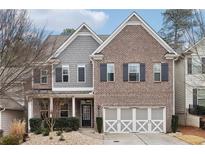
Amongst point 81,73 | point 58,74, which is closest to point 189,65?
point 81,73

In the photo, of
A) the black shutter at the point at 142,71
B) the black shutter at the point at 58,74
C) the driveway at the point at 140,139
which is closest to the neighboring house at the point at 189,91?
the black shutter at the point at 142,71

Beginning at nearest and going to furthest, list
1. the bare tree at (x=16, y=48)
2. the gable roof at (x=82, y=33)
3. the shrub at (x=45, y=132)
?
1. the bare tree at (x=16, y=48)
2. the shrub at (x=45, y=132)
3. the gable roof at (x=82, y=33)

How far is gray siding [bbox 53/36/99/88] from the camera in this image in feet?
82.5

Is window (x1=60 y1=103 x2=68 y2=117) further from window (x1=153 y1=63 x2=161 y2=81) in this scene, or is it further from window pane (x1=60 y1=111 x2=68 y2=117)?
window (x1=153 y1=63 x2=161 y2=81)

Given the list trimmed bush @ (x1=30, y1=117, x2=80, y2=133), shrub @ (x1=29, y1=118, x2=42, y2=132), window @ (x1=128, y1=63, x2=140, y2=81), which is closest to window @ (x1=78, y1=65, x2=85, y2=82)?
trimmed bush @ (x1=30, y1=117, x2=80, y2=133)

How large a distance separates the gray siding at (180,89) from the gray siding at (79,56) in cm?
569

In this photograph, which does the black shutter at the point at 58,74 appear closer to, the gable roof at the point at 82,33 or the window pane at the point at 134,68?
the gable roof at the point at 82,33

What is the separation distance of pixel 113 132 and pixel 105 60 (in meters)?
4.01

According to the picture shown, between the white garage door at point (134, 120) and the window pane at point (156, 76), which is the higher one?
the window pane at point (156, 76)

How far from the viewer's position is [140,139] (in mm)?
21062

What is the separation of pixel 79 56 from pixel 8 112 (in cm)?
525

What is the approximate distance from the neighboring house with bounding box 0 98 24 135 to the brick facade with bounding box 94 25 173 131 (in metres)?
4.58

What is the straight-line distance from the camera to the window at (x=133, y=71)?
78.2ft

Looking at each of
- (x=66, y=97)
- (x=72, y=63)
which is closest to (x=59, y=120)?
(x=66, y=97)
